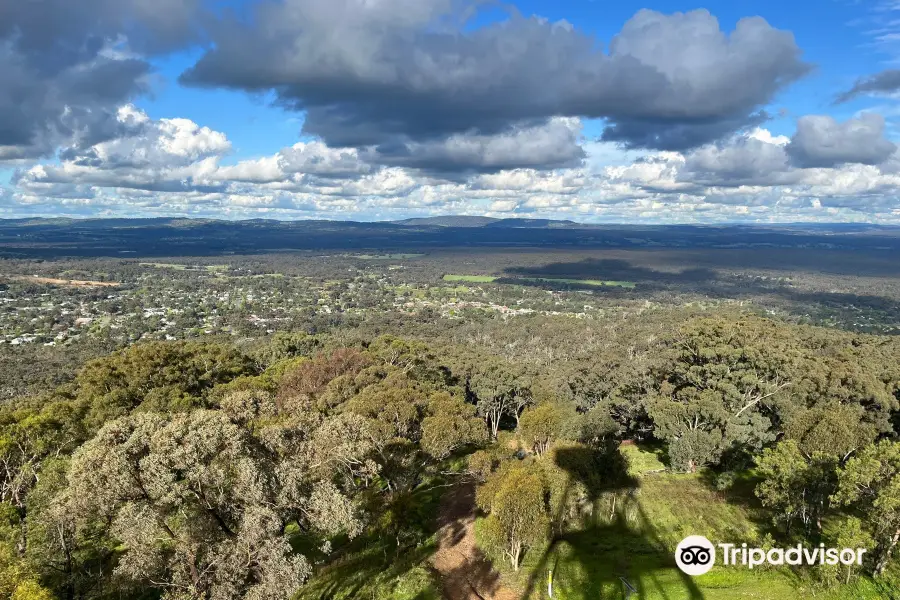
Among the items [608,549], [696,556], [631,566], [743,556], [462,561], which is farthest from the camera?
[462,561]

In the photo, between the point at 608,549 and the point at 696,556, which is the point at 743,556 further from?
the point at 608,549

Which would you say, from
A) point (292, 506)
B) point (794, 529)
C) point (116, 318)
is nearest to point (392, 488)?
point (292, 506)

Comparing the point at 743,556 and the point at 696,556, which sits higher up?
the point at 743,556

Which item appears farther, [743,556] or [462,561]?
[462,561]

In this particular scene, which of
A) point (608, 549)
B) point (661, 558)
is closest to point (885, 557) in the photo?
point (661, 558)

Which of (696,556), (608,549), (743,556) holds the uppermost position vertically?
(743,556)

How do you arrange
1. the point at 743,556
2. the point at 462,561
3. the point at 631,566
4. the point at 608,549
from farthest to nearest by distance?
the point at 462,561 → the point at 608,549 → the point at 631,566 → the point at 743,556
